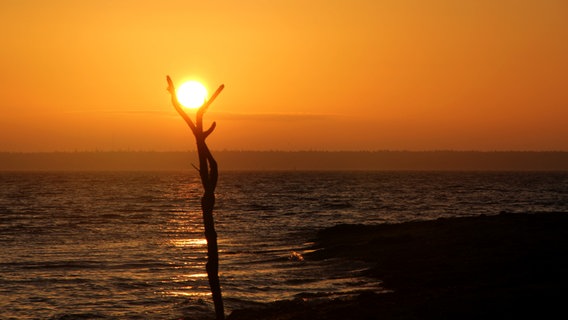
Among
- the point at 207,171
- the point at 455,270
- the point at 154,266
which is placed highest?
the point at 207,171

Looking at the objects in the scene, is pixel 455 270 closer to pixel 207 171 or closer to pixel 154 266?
pixel 207 171

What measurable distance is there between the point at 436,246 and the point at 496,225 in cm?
611

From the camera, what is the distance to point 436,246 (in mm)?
38031

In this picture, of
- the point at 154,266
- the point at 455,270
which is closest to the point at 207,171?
the point at 455,270

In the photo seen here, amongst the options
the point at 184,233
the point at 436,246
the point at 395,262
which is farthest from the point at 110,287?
the point at 184,233

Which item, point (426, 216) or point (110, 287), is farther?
point (426, 216)

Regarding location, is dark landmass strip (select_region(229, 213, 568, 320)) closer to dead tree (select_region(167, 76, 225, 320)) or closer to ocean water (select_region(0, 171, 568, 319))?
ocean water (select_region(0, 171, 568, 319))

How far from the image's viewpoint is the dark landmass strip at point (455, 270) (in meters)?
20.6

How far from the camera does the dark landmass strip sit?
20.6 m

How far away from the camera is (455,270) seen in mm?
30500

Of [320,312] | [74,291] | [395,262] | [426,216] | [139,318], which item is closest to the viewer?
[320,312]

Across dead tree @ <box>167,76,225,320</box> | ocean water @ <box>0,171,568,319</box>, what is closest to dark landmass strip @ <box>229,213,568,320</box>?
ocean water @ <box>0,171,568,319</box>

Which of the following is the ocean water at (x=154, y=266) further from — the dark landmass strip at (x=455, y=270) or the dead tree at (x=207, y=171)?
the dead tree at (x=207, y=171)

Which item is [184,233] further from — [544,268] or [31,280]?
[544,268]
